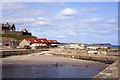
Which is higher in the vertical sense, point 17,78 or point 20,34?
point 20,34

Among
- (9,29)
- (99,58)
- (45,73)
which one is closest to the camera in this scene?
(45,73)

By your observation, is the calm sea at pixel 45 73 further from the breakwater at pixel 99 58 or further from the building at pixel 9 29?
the building at pixel 9 29

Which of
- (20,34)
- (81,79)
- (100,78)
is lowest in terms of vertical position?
(81,79)

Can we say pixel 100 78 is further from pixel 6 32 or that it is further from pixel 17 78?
pixel 6 32

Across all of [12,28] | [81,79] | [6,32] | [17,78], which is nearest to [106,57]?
[81,79]

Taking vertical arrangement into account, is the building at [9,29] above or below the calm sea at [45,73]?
above

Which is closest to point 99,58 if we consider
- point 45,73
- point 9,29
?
point 45,73

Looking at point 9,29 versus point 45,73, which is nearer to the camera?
point 45,73

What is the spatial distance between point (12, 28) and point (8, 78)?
96694mm

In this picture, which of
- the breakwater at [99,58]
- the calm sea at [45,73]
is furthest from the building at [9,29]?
the calm sea at [45,73]

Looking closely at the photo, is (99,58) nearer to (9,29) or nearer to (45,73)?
(45,73)

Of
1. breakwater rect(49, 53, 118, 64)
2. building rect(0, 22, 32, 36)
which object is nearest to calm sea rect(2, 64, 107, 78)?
breakwater rect(49, 53, 118, 64)

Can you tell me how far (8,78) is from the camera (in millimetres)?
19953

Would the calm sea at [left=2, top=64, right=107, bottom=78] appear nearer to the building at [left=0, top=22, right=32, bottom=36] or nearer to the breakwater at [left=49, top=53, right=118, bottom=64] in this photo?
the breakwater at [left=49, top=53, right=118, bottom=64]
